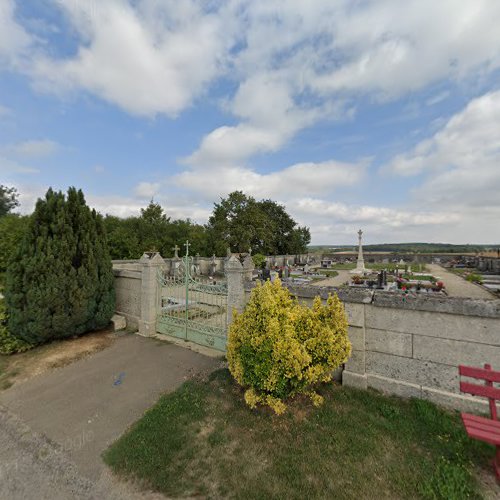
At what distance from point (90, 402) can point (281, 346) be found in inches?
151

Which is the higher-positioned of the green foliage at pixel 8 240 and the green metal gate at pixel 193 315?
the green foliage at pixel 8 240

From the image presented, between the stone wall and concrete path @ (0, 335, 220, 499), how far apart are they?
325 centimetres

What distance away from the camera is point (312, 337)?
12.7ft

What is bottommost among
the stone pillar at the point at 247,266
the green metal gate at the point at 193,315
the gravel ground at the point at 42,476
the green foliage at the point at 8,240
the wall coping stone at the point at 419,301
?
the gravel ground at the point at 42,476

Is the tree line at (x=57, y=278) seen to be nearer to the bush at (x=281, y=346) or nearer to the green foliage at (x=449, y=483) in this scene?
the bush at (x=281, y=346)

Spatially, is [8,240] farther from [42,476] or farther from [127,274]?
[42,476]

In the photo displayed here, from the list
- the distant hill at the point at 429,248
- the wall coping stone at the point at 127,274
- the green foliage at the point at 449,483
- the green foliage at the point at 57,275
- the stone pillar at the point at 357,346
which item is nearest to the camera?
the green foliage at the point at 449,483

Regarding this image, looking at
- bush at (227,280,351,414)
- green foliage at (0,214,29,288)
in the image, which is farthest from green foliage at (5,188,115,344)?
green foliage at (0,214,29,288)

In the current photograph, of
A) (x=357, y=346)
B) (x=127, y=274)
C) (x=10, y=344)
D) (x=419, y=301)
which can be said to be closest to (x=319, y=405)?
(x=357, y=346)

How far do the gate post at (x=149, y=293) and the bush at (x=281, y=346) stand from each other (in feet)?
14.3

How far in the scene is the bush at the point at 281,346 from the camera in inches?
138

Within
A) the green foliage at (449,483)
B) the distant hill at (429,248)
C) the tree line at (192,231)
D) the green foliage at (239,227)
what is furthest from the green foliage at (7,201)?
the distant hill at (429,248)

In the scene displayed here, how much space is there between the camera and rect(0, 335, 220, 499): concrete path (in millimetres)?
3383

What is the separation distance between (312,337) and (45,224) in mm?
7484
